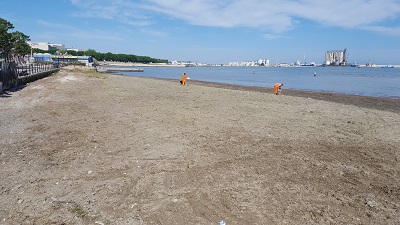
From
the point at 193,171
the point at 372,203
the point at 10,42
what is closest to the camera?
the point at 372,203

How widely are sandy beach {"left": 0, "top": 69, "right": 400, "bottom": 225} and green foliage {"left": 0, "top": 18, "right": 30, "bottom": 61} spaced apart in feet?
200

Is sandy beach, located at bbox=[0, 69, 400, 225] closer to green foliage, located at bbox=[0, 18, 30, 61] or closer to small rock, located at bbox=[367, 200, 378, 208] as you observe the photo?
small rock, located at bbox=[367, 200, 378, 208]

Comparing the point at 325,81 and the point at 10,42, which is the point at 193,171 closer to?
the point at 325,81

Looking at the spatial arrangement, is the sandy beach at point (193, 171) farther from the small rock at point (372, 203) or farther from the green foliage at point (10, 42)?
the green foliage at point (10, 42)

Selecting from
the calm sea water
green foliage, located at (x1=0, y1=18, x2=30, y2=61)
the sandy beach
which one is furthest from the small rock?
green foliage, located at (x1=0, y1=18, x2=30, y2=61)

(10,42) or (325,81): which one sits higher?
(10,42)

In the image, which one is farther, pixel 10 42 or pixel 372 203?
pixel 10 42

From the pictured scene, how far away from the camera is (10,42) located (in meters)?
65.5

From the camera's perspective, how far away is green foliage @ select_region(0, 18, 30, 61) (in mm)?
60281

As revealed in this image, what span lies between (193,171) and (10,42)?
2908 inches

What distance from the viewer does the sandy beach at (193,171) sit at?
13.9ft

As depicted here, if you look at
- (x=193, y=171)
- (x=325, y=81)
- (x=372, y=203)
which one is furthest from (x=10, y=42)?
(x=372, y=203)

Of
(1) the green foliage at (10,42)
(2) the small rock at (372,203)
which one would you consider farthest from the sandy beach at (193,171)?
(1) the green foliage at (10,42)

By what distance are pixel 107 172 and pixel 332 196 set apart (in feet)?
12.7
